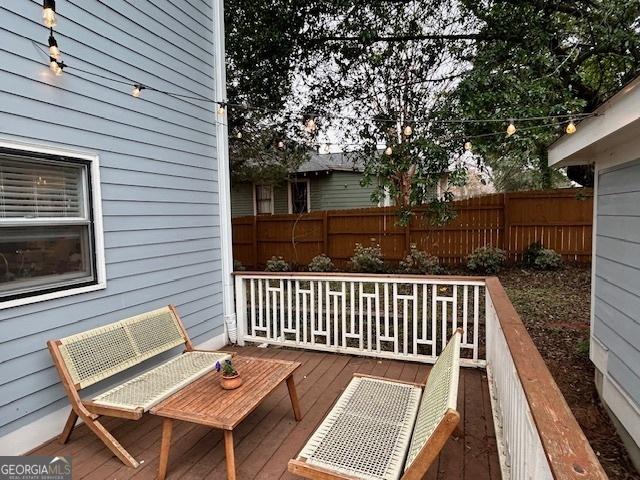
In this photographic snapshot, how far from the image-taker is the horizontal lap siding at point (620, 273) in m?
2.62

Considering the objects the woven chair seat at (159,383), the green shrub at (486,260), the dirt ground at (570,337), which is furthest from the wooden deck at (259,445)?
the green shrub at (486,260)

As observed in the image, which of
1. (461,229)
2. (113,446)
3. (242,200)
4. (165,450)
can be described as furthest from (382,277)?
(242,200)

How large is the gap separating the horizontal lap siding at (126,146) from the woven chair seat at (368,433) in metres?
1.99

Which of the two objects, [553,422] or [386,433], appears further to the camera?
[386,433]

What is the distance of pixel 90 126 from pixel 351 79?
5768 mm

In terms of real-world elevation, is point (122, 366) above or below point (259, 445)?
above

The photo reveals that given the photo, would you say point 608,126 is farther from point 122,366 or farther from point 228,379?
point 122,366

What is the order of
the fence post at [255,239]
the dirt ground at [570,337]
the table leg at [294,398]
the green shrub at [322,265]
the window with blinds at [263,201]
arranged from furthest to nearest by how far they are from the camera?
the window with blinds at [263,201], the fence post at [255,239], the green shrub at [322,265], the dirt ground at [570,337], the table leg at [294,398]

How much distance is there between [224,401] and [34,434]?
1.36 meters

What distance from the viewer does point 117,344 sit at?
275 cm

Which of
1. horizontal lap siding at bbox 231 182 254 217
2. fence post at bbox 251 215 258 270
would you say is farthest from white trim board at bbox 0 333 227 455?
horizontal lap siding at bbox 231 182 254 217

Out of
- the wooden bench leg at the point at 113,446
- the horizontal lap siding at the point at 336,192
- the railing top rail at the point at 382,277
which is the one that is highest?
the horizontal lap siding at the point at 336,192

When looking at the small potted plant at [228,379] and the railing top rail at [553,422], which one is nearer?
the railing top rail at [553,422]

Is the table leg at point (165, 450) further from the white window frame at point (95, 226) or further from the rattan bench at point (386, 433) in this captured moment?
the white window frame at point (95, 226)
